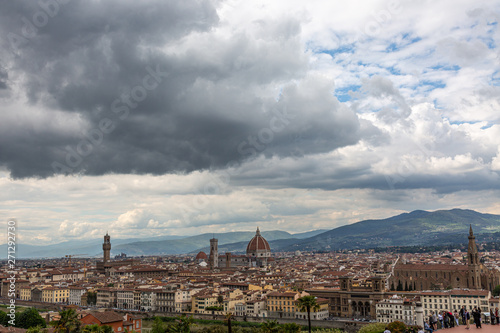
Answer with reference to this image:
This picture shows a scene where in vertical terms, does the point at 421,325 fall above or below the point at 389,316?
above

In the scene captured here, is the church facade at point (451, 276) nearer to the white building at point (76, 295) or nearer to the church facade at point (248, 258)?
the white building at point (76, 295)

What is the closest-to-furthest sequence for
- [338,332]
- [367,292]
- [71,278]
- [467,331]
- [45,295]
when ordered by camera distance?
[467,331], [338,332], [367,292], [45,295], [71,278]

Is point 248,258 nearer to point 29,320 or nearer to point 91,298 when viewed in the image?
point 91,298

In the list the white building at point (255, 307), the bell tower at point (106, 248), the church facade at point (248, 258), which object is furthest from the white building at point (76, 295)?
the church facade at point (248, 258)

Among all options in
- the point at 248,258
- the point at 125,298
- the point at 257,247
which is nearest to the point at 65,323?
the point at 125,298

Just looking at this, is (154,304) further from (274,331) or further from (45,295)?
(274,331)

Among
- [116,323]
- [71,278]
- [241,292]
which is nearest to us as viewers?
[116,323]

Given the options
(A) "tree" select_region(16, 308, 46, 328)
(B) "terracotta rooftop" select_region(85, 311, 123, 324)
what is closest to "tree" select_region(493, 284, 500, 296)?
(B) "terracotta rooftop" select_region(85, 311, 123, 324)

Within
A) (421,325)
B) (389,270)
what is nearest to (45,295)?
(389,270)
